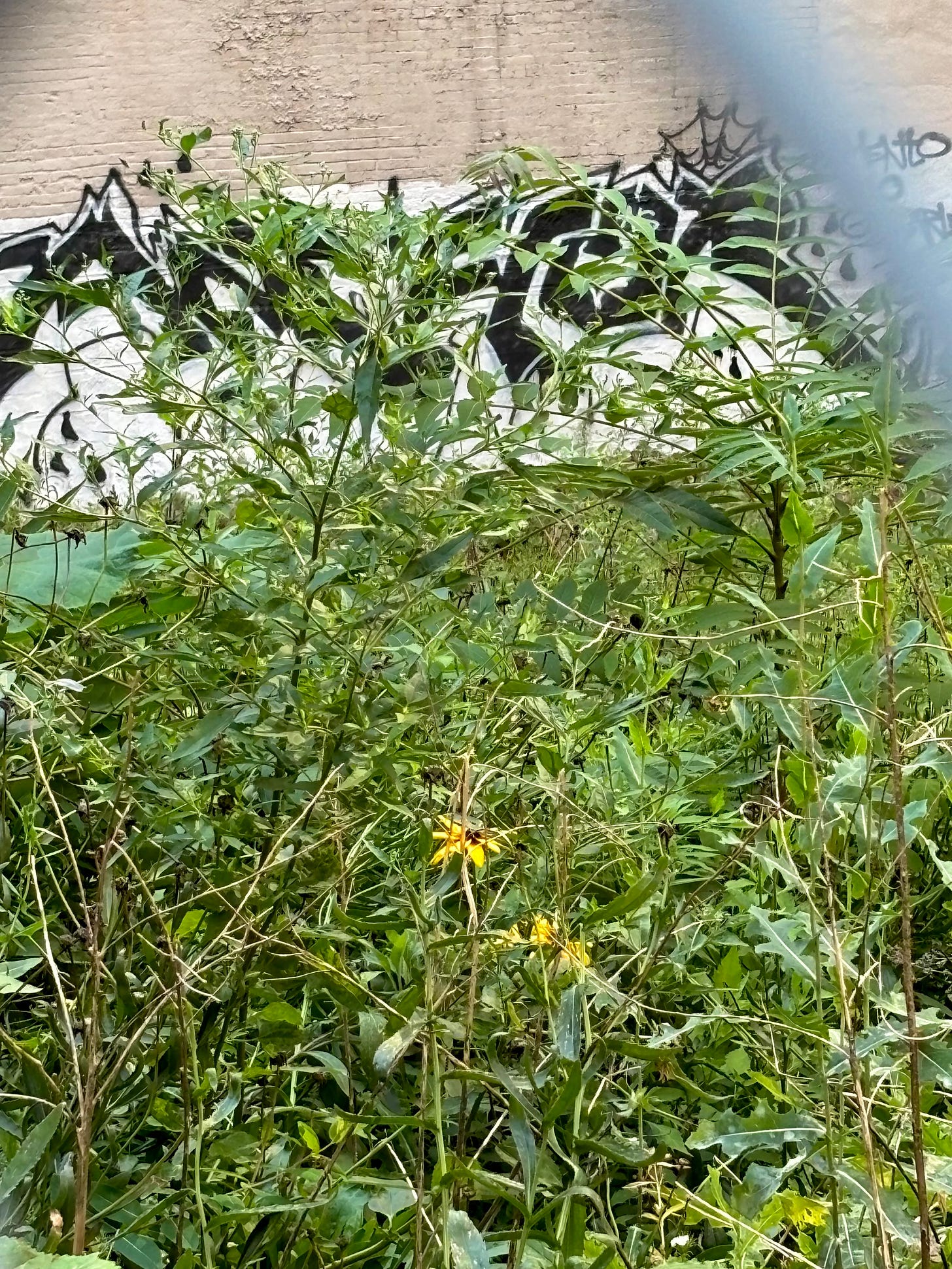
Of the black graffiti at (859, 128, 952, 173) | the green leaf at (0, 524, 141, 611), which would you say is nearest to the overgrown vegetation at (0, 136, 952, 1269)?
the black graffiti at (859, 128, 952, 173)

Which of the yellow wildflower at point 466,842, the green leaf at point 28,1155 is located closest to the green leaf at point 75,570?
the yellow wildflower at point 466,842

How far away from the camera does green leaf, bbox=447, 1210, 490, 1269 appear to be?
704 millimetres

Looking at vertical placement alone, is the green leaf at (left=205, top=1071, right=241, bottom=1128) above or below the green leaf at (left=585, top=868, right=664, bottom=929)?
below

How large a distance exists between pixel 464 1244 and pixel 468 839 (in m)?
0.31

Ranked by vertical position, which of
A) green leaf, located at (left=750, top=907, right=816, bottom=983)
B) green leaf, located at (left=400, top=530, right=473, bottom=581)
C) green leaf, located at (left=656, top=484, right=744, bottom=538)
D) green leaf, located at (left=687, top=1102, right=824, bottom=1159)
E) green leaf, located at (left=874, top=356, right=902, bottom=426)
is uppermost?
green leaf, located at (left=874, top=356, right=902, bottom=426)

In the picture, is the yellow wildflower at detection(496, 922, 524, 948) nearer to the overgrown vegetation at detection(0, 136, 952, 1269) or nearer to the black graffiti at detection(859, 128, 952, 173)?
the overgrown vegetation at detection(0, 136, 952, 1269)

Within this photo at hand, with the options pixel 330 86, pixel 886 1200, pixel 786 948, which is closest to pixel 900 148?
pixel 786 948

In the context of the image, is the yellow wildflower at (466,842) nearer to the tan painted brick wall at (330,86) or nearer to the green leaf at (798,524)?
the green leaf at (798,524)

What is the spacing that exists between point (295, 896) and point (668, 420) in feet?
2.90

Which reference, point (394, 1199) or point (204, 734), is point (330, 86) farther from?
point (394, 1199)

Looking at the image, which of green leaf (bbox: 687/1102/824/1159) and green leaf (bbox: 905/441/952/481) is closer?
green leaf (bbox: 687/1102/824/1159)

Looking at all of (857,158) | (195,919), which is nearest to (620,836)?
(195,919)

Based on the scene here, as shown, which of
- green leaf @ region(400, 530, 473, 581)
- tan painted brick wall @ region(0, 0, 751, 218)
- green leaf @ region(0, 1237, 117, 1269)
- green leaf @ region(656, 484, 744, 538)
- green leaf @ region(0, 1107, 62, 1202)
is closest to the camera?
green leaf @ region(0, 1237, 117, 1269)

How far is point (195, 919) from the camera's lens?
3.83 ft
